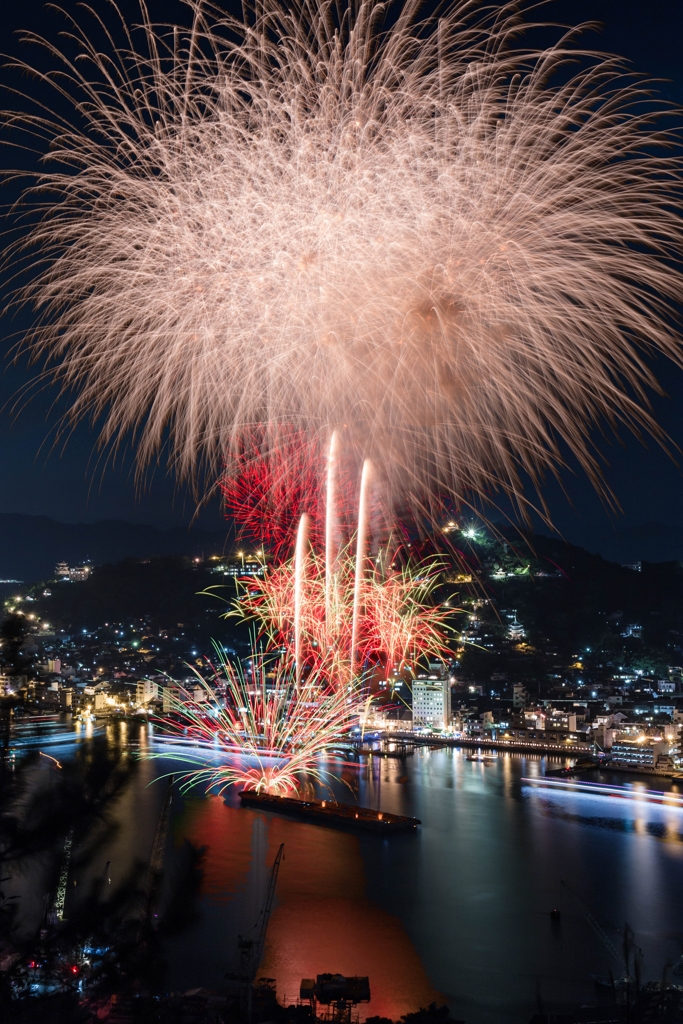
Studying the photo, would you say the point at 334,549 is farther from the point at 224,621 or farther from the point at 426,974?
the point at 224,621

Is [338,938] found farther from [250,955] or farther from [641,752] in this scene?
[641,752]

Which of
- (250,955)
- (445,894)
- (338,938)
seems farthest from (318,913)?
(250,955)

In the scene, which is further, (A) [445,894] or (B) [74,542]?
(B) [74,542]

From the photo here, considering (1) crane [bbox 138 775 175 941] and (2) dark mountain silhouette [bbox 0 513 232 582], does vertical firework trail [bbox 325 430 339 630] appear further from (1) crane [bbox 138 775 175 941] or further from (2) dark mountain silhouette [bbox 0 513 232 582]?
(2) dark mountain silhouette [bbox 0 513 232 582]

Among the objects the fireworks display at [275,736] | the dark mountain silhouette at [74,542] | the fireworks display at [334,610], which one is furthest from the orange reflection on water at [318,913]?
the dark mountain silhouette at [74,542]

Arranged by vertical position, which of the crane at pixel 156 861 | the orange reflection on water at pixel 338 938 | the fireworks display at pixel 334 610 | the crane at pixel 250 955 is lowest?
the orange reflection on water at pixel 338 938

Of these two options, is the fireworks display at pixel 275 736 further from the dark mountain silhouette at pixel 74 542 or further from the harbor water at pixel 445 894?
the dark mountain silhouette at pixel 74 542

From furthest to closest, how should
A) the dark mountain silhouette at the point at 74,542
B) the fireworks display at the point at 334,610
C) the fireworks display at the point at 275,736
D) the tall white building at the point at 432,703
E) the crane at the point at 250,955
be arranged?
1. the dark mountain silhouette at the point at 74,542
2. the tall white building at the point at 432,703
3. the fireworks display at the point at 275,736
4. the fireworks display at the point at 334,610
5. the crane at the point at 250,955

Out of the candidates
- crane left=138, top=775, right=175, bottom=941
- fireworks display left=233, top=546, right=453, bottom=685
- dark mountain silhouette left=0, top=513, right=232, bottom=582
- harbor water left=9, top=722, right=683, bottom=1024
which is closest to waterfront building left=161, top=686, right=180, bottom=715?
crane left=138, top=775, right=175, bottom=941

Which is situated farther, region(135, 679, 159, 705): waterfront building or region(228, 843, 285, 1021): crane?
region(135, 679, 159, 705): waterfront building
